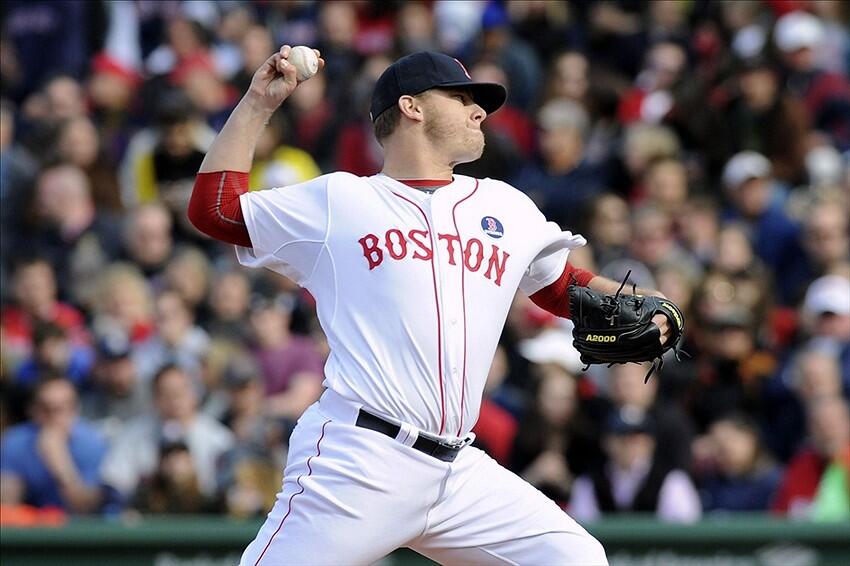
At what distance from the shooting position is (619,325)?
4.87m

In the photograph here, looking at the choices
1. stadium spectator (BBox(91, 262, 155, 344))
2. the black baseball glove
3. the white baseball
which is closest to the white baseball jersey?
the black baseball glove

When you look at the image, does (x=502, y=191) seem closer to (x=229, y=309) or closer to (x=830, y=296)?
(x=830, y=296)

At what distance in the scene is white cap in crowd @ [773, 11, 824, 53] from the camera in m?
11.1

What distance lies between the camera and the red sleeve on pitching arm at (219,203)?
4809 millimetres

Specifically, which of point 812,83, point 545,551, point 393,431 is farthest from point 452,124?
point 812,83

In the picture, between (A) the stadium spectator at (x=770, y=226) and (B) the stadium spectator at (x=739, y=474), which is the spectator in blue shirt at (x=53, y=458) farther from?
(A) the stadium spectator at (x=770, y=226)

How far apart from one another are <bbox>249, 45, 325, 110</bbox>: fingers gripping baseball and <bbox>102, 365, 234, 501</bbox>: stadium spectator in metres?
3.81

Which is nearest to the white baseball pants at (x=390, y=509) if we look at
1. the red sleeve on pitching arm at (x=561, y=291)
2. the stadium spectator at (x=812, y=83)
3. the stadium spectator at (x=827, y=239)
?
the red sleeve on pitching arm at (x=561, y=291)

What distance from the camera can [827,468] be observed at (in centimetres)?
821

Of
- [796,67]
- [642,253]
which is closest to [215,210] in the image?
[642,253]

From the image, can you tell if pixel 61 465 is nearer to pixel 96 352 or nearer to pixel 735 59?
pixel 96 352

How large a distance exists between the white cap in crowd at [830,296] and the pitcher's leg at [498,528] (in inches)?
182

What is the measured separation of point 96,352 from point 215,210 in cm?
450

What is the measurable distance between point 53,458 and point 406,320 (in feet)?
13.4
